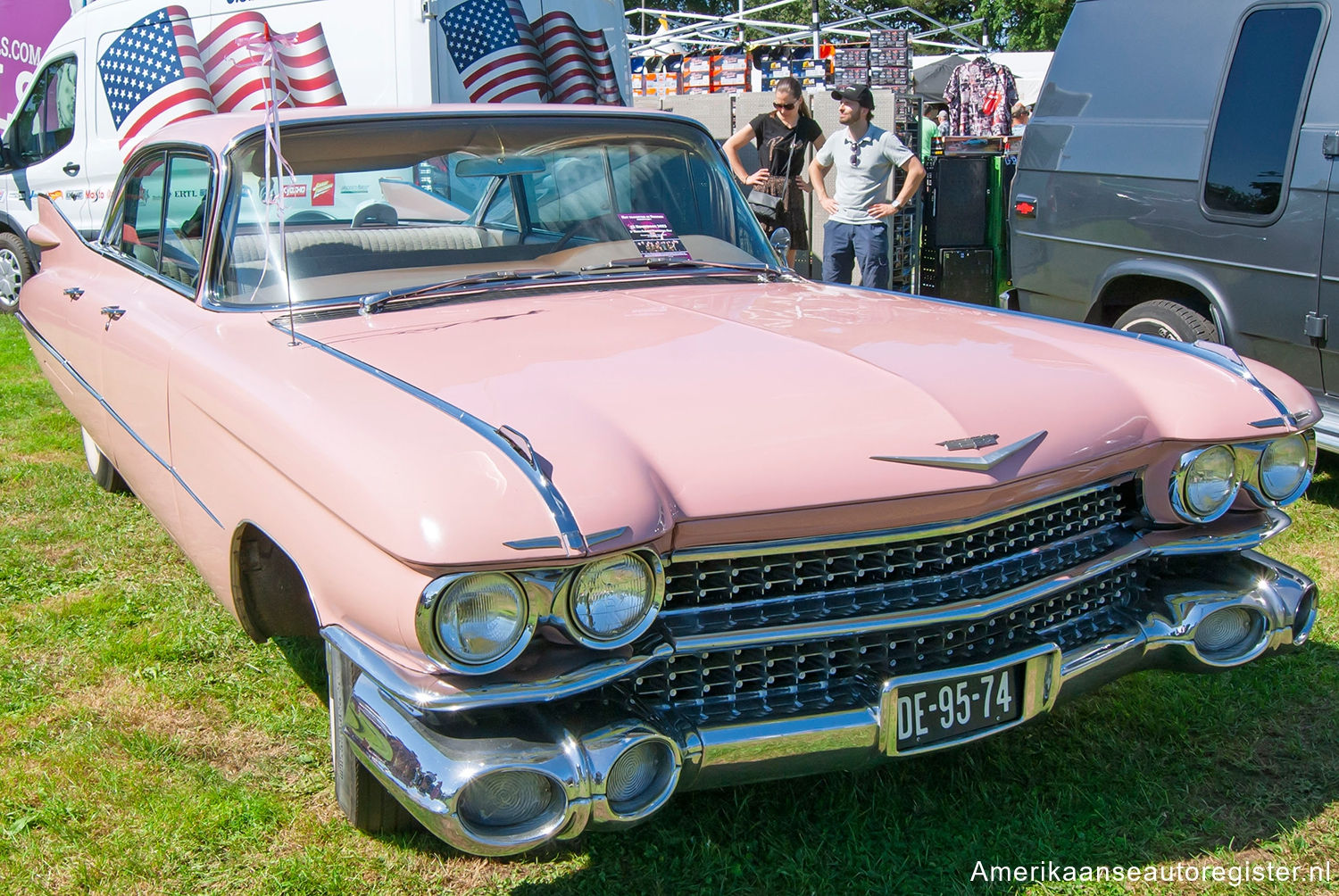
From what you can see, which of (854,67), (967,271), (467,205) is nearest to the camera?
(467,205)

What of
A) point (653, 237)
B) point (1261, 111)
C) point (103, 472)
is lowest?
point (103, 472)

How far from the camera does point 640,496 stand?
6.62 ft

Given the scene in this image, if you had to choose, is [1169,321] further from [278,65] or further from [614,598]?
[278,65]

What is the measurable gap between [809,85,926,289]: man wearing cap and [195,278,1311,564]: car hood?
14.4 feet

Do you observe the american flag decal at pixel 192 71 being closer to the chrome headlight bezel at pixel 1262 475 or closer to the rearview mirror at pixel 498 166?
the rearview mirror at pixel 498 166

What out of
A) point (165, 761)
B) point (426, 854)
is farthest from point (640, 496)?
point (165, 761)

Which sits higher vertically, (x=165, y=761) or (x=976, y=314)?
(x=976, y=314)

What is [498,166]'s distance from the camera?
346cm

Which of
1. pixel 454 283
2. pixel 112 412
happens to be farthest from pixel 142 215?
pixel 454 283

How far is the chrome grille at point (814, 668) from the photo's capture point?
222 centimetres

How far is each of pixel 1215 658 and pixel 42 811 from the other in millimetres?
2658

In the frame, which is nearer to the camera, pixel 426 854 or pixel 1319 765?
pixel 426 854

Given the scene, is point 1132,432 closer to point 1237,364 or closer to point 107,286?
point 1237,364

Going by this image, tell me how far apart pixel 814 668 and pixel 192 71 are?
25.8 ft
